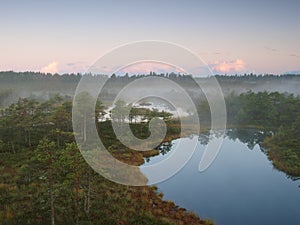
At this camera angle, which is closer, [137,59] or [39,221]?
[137,59]

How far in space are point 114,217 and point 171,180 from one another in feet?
34.5

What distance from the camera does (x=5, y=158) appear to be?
25922 millimetres

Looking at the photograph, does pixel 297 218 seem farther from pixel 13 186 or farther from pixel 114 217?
pixel 13 186

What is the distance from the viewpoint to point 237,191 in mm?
21703

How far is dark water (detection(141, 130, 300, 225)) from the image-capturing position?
1741cm

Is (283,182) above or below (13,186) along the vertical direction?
above

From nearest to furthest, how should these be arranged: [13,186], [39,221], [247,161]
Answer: [39,221], [13,186], [247,161]

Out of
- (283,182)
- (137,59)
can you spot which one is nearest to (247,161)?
(283,182)

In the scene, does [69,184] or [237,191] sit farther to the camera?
[237,191]

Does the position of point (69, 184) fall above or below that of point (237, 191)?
above

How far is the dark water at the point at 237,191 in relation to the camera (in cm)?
1741

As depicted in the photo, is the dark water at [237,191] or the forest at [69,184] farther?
the dark water at [237,191]

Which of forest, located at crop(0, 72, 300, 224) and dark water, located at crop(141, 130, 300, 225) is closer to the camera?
forest, located at crop(0, 72, 300, 224)

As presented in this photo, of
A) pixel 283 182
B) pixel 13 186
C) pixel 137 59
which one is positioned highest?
pixel 137 59
